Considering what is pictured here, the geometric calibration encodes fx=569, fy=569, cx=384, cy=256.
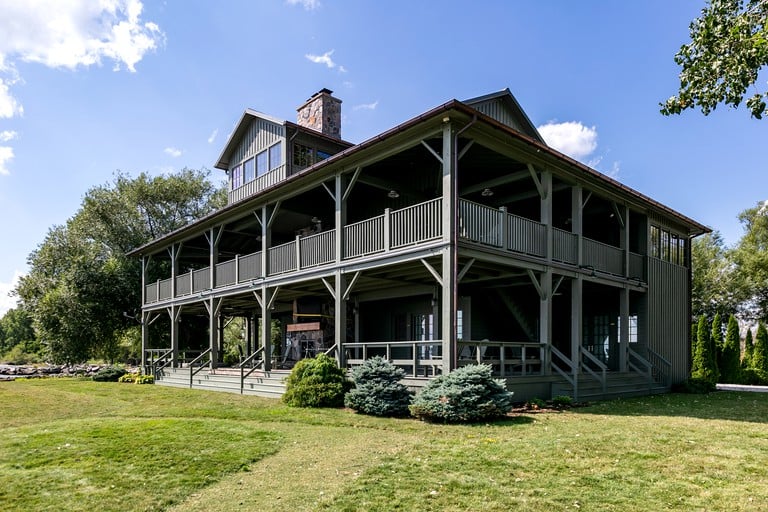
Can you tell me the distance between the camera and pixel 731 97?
941cm

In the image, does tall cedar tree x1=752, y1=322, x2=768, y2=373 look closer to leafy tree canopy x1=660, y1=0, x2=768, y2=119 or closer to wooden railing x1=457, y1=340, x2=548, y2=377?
wooden railing x1=457, y1=340, x2=548, y2=377

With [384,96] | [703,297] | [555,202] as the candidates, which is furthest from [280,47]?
[703,297]

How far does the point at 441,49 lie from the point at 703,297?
27.8m

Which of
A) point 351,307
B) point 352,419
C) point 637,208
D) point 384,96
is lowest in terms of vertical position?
point 352,419

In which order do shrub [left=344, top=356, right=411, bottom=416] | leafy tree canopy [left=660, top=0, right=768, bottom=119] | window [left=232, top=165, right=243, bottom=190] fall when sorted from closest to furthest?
leafy tree canopy [left=660, top=0, right=768, bottom=119]
shrub [left=344, top=356, right=411, bottom=416]
window [left=232, top=165, right=243, bottom=190]

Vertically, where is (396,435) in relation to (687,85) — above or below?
below

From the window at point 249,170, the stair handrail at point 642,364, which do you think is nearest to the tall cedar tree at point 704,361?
the stair handrail at point 642,364

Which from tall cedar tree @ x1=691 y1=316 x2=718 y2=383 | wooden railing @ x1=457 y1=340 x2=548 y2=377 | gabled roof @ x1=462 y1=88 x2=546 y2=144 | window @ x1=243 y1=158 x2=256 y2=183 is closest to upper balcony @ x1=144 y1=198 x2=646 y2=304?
wooden railing @ x1=457 y1=340 x2=548 y2=377

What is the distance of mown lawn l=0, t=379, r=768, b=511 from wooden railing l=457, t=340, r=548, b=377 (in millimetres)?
1906

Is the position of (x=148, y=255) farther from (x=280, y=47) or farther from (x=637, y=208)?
(x=637, y=208)

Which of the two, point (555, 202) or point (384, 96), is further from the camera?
point (384, 96)

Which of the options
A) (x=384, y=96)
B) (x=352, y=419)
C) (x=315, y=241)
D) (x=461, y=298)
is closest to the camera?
(x=352, y=419)

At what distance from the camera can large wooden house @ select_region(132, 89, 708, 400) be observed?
512 inches

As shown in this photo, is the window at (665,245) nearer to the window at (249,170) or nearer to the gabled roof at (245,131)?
the gabled roof at (245,131)
